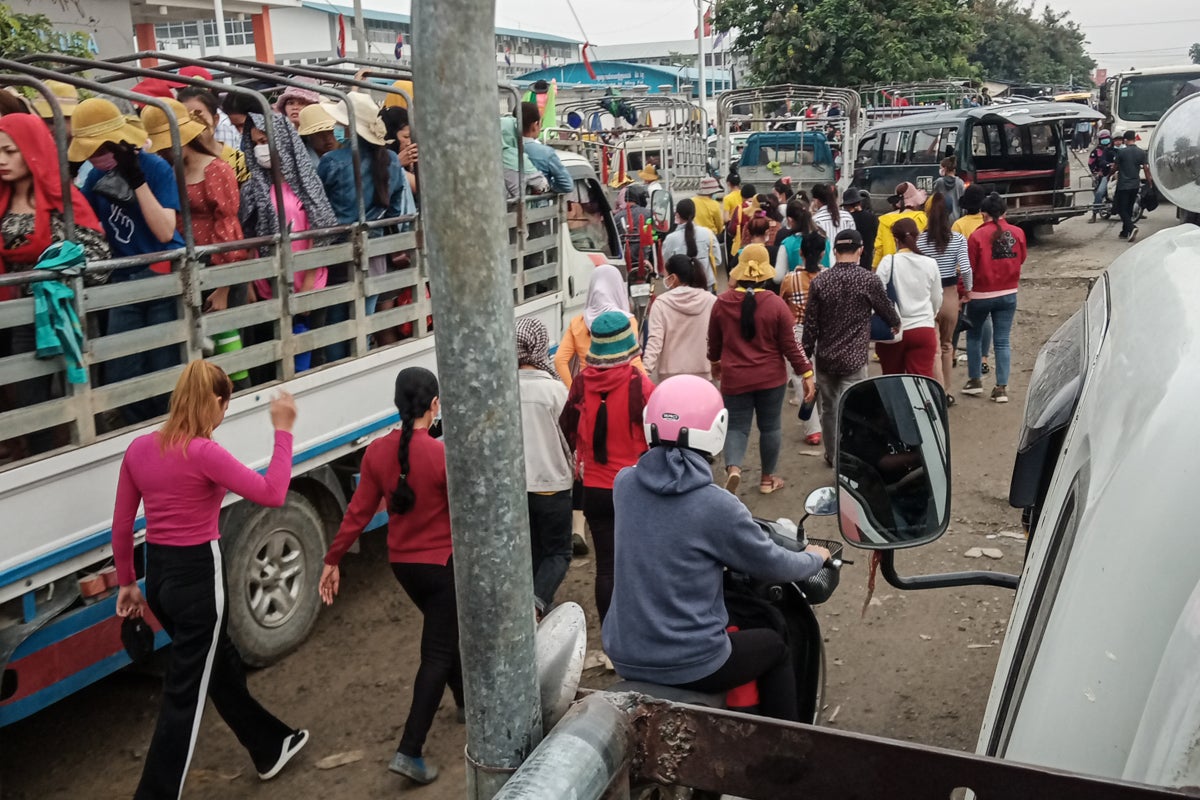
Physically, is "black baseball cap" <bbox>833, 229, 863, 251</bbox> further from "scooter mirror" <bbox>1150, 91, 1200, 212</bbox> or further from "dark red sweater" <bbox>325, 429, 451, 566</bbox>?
"scooter mirror" <bbox>1150, 91, 1200, 212</bbox>

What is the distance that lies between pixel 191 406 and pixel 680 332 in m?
3.90

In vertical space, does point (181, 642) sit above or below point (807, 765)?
below

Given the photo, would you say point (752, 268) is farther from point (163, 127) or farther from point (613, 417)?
point (163, 127)

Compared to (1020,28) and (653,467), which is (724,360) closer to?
(653,467)

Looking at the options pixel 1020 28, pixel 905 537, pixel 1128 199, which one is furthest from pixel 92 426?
pixel 1020 28

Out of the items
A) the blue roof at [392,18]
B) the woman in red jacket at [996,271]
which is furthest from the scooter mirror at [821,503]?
the blue roof at [392,18]

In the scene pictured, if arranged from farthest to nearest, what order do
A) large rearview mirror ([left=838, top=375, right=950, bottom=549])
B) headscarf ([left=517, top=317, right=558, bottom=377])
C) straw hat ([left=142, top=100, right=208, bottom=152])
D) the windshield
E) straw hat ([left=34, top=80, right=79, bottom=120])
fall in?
the windshield < straw hat ([left=34, top=80, right=79, bottom=120]) < headscarf ([left=517, top=317, right=558, bottom=377]) < straw hat ([left=142, top=100, right=208, bottom=152]) < large rearview mirror ([left=838, top=375, right=950, bottom=549])

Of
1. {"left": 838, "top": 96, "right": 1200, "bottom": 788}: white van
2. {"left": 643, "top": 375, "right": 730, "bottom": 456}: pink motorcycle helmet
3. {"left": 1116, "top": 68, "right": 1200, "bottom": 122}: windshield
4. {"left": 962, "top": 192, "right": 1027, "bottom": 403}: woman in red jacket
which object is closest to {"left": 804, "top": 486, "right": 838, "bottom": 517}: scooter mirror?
{"left": 643, "top": 375, "right": 730, "bottom": 456}: pink motorcycle helmet

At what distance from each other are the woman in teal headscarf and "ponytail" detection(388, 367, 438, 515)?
2.30 m

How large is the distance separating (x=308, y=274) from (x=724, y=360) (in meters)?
2.71

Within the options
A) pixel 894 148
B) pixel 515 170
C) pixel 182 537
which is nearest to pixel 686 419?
pixel 182 537

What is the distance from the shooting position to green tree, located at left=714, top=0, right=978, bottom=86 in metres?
29.5

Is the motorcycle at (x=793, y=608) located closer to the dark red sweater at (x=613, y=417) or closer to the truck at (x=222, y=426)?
the truck at (x=222, y=426)

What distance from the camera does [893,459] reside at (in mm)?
2664
